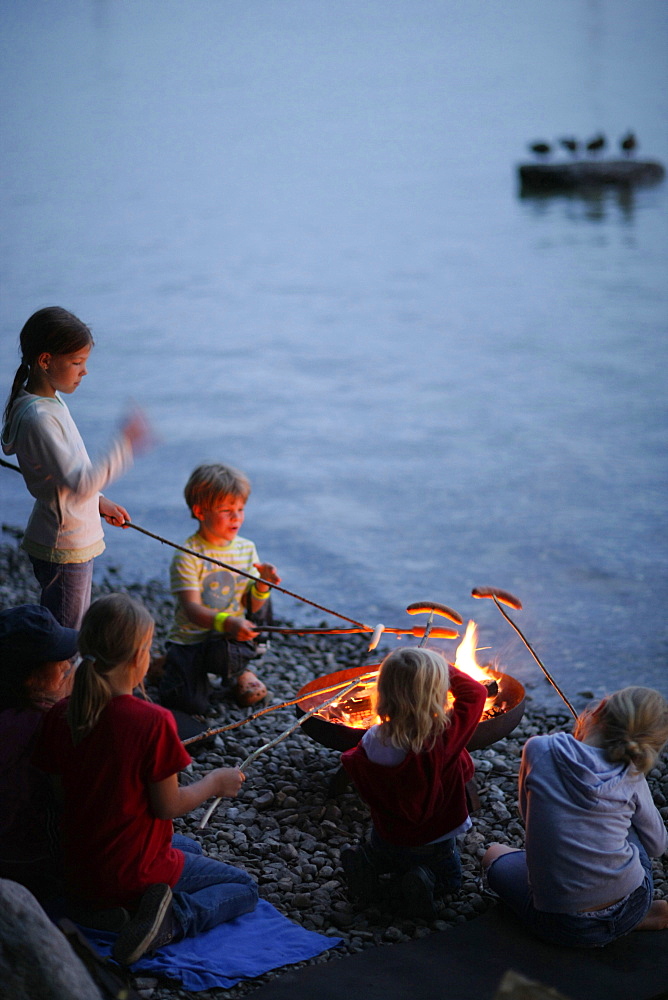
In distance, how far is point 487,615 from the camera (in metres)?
5.68

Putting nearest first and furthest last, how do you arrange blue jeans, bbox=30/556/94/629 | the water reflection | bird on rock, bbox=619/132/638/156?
blue jeans, bbox=30/556/94/629 → the water reflection → bird on rock, bbox=619/132/638/156

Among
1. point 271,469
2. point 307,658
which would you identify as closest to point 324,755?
point 307,658

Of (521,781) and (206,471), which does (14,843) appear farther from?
(206,471)

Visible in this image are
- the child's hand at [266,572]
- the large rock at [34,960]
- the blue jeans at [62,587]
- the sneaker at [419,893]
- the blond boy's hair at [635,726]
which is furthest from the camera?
the child's hand at [266,572]

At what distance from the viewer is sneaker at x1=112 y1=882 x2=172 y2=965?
261 cm

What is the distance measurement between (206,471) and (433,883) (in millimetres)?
1765

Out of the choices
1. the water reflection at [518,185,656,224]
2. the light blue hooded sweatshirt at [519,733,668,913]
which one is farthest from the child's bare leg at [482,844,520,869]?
the water reflection at [518,185,656,224]

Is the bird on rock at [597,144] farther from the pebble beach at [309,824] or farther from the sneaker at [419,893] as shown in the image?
the sneaker at [419,893]

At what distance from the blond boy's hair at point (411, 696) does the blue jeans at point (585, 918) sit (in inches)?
18.5

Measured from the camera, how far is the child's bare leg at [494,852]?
3090 millimetres

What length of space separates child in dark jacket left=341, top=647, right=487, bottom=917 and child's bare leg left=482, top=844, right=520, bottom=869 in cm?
10

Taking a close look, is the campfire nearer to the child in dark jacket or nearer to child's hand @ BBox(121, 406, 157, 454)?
the child in dark jacket

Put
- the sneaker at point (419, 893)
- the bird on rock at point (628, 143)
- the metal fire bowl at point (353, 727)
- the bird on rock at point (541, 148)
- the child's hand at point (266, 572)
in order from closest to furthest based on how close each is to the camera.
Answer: the sneaker at point (419, 893), the metal fire bowl at point (353, 727), the child's hand at point (266, 572), the bird on rock at point (628, 143), the bird on rock at point (541, 148)

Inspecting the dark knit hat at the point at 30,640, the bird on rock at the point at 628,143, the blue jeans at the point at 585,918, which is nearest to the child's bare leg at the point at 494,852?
the blue jeans at the point at 585,918
